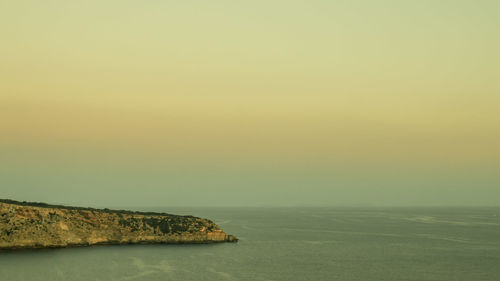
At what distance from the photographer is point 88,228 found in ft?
330

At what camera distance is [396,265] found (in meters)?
77.9

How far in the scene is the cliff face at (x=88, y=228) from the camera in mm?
89812

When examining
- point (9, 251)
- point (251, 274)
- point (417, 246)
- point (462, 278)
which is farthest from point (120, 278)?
point (417, 246)

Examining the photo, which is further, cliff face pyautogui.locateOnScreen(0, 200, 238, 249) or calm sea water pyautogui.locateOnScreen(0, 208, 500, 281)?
cliff face pyautogui.locateOnScreen(0, 200, 238, 249)

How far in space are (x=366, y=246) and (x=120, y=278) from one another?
198 ft

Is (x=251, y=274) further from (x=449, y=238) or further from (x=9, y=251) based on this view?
(x=449, y=238)

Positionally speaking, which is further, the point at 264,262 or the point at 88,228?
the point at 88,228

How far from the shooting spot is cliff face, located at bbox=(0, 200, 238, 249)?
3536 inches

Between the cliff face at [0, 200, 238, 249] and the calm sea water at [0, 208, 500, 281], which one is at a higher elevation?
the cliff face at [0, 200, 238, 249]

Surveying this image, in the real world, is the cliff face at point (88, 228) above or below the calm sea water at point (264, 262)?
above

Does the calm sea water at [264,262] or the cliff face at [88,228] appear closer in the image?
the calm sea water at [264,262]

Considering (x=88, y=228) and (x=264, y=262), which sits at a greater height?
(x=88, y=228)

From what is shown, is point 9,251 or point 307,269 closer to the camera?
point 307,269

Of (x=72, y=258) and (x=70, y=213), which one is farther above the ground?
(x=70, y=213)
